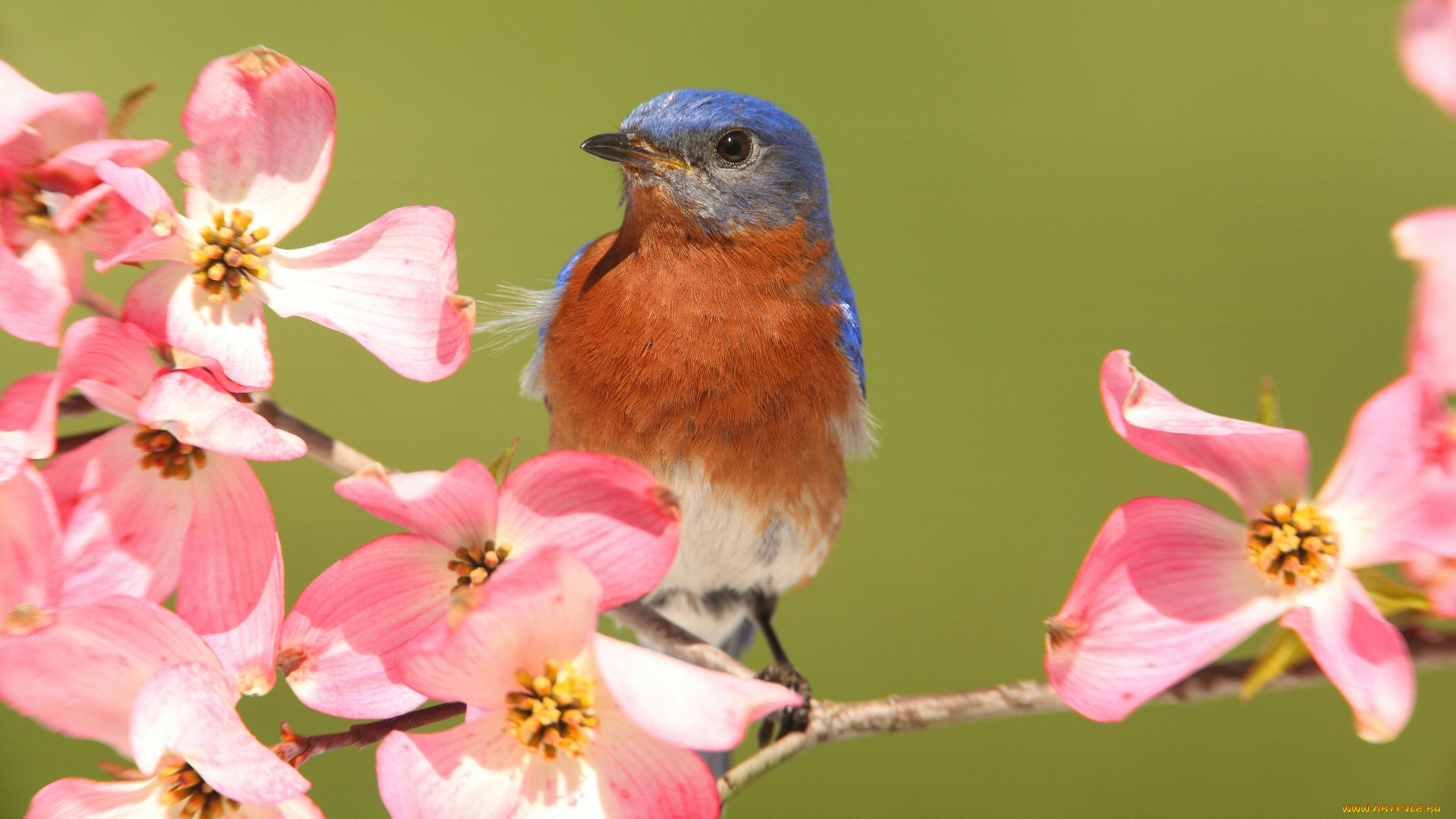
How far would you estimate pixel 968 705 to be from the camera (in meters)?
0.56

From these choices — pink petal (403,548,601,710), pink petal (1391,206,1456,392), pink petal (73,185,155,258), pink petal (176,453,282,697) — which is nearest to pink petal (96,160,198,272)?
pink petal (73,185,155,258)

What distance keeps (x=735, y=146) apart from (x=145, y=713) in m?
0.67

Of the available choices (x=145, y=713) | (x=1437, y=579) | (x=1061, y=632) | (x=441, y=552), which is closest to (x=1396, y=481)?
(x=1437, y=579)

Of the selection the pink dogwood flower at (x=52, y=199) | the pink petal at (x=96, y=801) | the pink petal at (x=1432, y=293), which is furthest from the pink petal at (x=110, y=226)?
the pink petal at (x=1432, y=293)

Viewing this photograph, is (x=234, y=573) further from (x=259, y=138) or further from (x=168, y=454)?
(x=259, y=138)

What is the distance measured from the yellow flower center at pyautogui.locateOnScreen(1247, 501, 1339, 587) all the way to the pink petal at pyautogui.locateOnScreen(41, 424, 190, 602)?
19.2 inches

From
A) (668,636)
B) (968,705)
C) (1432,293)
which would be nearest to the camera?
(1432,293)

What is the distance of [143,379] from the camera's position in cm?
45

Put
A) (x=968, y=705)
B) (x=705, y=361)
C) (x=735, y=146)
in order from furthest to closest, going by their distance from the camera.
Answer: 1. (x=735, y=146)
2. (x=705, y=361)
3. (x=968, y=705)

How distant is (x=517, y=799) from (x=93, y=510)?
240 millimetres

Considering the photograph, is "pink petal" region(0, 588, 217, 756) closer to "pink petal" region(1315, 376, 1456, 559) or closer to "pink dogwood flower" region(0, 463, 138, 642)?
"pink dogwood flower" region(0, 463, 138, 642)

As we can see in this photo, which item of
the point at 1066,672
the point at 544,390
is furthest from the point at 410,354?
the point at 544,390

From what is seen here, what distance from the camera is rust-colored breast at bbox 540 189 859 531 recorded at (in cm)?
83

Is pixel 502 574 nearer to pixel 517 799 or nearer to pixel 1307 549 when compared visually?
pixel 517 799
